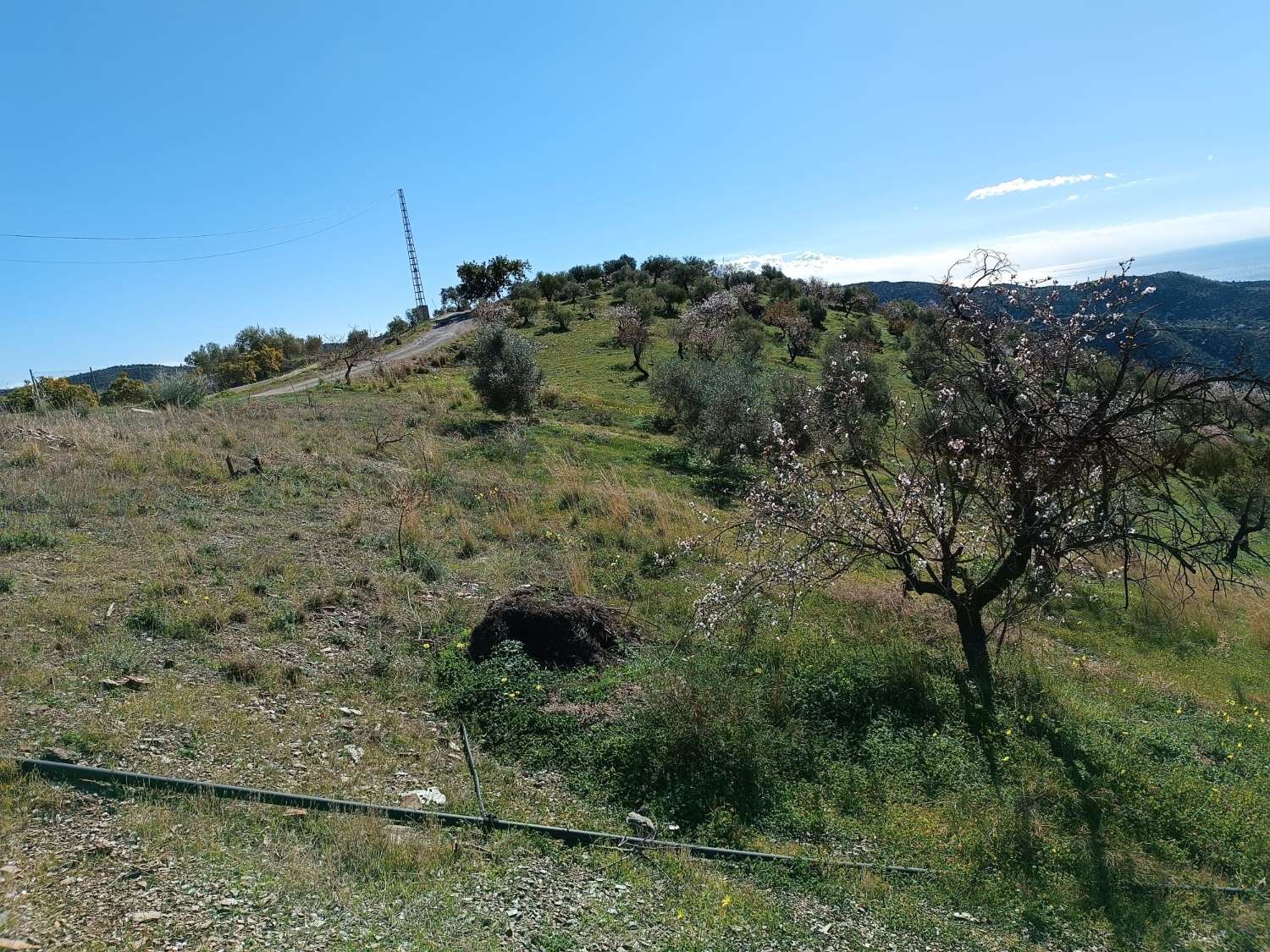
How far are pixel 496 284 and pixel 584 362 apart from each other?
3291cm

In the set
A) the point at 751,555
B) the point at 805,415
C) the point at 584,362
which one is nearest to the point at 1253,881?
the point at 805,415

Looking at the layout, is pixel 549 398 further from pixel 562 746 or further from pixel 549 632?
pixel 562 746

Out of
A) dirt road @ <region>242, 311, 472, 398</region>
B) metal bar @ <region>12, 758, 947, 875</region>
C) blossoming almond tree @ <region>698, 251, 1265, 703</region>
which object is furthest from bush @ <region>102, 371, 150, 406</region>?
blossoming almond tree @ <region>698, 251, 1265, 703</region>

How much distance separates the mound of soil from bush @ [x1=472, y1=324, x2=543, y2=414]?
616 inches

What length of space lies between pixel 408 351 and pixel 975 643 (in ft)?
139

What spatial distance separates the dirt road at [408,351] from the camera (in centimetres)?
3267

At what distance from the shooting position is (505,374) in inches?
915

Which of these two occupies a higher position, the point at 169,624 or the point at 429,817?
the point at 169,624

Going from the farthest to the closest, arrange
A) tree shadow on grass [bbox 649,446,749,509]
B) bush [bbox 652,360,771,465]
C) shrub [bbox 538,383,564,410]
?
1. shrub [bbox 538,383,564,410]
2. bush [bbox 652,360,771,465]
3. tree shadow on grass [bbox 649,446,749,509]

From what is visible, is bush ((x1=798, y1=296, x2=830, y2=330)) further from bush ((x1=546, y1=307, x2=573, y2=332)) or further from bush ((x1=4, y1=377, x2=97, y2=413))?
bush ((x1=4, y1=377, x2=97, y2=413))

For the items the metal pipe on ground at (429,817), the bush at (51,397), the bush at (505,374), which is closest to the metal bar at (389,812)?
the metal pipe on ground at (429,817)

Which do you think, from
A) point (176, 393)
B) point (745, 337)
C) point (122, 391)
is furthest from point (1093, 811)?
point (122, 391)

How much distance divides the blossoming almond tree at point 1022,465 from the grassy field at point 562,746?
133 centimetres

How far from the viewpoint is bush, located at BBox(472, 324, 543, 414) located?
918 inches
